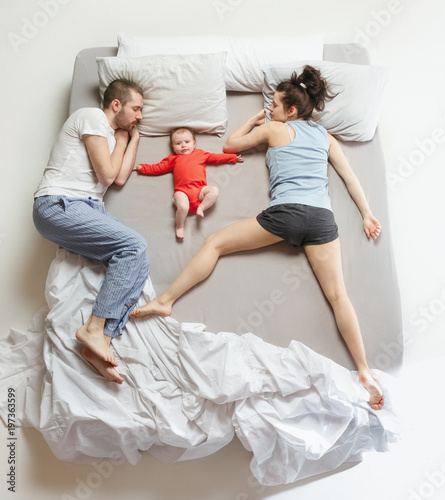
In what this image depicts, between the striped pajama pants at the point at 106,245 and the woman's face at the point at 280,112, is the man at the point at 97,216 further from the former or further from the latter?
the woman's face at the point at 280,112

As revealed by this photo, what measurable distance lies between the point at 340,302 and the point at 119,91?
1.33m

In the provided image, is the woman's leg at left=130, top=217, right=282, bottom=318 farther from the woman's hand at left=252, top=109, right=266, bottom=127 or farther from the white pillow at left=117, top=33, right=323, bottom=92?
the white pillow at left=117, top=33, right=323, bottom=92

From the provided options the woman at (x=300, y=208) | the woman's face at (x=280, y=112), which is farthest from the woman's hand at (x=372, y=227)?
the woman's face at (x=280, y=112)

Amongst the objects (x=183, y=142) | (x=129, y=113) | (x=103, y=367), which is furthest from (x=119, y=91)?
(x=103, y=367)

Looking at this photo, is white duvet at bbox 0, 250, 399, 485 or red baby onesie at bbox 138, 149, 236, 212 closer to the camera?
white duvet at bbox 0, 250, 399, 485

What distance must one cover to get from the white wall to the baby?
2.29 feet

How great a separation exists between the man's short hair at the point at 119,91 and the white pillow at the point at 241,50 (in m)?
0.24

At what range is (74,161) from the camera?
189 centimetres

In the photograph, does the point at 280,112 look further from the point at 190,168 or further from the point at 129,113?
the point at 129,113

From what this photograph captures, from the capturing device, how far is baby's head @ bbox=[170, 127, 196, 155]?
80.0 inches

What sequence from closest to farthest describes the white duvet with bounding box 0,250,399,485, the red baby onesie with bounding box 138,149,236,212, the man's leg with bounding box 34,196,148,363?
the white duvet with bounding box 0,250,399,485
the man's leg with bounding box 34,196,148,363
the red baby onesie with bounding box 138,149,236,212

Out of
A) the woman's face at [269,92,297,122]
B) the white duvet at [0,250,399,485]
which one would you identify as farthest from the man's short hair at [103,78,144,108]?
the white duvet at [0,250,399,485]

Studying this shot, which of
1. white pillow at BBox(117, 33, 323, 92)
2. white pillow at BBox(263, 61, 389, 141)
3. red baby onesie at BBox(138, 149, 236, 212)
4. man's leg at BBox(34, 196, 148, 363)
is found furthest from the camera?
white pillow at BBox(117, 33, 323, 92)

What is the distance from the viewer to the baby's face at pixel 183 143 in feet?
6.66
